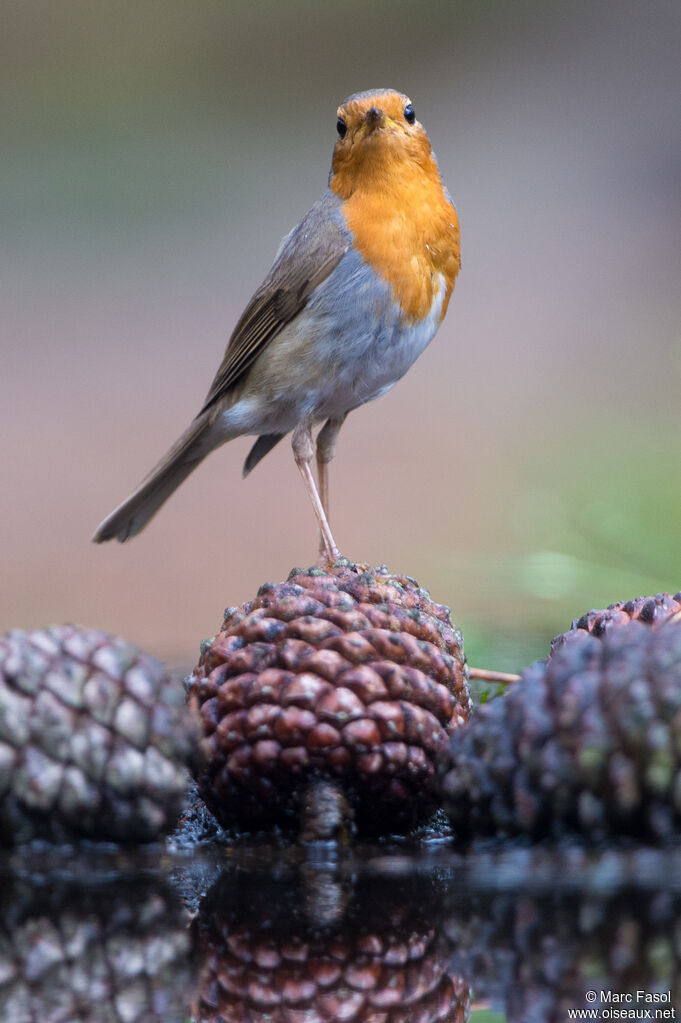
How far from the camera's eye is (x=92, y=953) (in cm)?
68

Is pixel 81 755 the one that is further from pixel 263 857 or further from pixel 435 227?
pixel 435 227

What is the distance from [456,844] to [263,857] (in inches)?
5.5

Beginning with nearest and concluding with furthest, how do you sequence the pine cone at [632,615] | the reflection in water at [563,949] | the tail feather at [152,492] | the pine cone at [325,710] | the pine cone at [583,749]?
the reflection in water at [563,949], the pine cone at [583,749], the pine cone at [325,710], the pine cone at [632,615], the tail feather at [152,492]

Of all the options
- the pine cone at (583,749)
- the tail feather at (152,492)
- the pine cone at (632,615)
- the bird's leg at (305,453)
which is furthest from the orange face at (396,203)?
the pine cone at (583,749)

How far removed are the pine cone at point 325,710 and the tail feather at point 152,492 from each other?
4.37 ft

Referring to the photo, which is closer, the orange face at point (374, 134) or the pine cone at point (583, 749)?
the pine cone at point (583, 749)

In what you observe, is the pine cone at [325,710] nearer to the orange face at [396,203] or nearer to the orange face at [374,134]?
the orange face at [396,203]

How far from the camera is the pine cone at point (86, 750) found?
0.84 m

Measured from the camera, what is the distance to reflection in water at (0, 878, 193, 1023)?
610 millimetres

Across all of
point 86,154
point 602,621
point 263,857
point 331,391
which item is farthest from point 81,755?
point 86,154

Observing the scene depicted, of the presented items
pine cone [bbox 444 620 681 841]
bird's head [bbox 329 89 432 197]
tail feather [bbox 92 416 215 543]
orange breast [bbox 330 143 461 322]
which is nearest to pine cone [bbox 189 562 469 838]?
pine cone [bbox 444 620 681 841]

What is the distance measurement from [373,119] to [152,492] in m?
0.91

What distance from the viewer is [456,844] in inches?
34.4

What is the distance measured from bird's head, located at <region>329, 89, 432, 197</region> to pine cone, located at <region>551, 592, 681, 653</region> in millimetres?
1076
